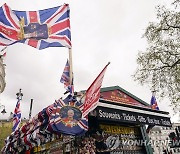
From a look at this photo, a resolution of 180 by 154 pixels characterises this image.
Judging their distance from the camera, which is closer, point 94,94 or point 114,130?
point 94,94

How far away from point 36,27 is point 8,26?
41.2 inches

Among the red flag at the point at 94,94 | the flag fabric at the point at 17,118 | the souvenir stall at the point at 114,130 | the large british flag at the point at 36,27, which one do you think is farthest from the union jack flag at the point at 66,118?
the flag fabric at the point at 17,118

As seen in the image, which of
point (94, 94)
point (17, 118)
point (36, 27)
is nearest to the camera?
point (94, 94)

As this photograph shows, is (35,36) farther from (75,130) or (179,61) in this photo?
(179,61)

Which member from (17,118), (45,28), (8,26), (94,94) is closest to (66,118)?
(94,94)

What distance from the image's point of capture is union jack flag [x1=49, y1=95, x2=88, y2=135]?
7.05 m

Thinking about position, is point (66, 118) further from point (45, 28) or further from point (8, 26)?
point (8, 26)

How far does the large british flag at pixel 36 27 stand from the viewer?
8312mm

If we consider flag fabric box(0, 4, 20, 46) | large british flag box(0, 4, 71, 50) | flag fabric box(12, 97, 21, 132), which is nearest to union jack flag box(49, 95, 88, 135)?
large british flag box(0, 4, 71, 50)

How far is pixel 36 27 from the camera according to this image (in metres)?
8.80

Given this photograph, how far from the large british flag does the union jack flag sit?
245 centimetres

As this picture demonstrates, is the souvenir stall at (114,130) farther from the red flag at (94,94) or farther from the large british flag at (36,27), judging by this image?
the large british flag at (36,27)

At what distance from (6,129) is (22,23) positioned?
4263cm

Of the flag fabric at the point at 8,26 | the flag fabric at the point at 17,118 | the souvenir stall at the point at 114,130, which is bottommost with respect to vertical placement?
the souvenir stall at the point at 114,130
